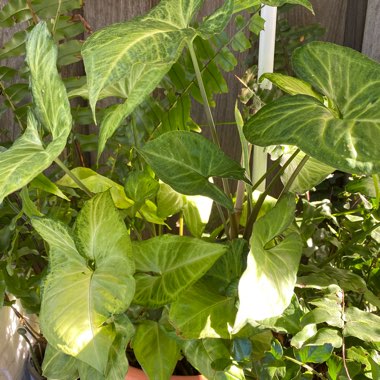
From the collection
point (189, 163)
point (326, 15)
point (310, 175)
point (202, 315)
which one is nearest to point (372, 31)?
point (326, 15)

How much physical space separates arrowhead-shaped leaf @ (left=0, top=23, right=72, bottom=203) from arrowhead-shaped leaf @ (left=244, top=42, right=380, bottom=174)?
0.61 ft

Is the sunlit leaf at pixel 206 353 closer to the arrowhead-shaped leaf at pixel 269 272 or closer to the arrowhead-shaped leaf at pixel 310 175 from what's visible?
the arrowhead-shaped leaf at pixel 269 272

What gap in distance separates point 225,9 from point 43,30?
213 millimetres

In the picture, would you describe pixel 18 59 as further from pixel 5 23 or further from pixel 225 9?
pixel 225 9

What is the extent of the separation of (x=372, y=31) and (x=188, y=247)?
2.23 feet

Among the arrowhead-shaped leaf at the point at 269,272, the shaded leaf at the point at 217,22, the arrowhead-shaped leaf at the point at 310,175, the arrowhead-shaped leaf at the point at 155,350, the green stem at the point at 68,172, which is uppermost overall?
the shaded leaf at the point at 217,22

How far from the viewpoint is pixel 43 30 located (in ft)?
2.01

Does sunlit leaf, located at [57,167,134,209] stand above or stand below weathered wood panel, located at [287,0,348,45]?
below

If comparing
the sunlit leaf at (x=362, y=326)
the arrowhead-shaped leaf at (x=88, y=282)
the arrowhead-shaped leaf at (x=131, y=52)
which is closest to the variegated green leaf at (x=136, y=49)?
the arrowhead-shaped leaf at (x=131, y=52)

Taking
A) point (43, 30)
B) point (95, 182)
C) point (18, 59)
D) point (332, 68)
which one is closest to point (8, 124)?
point (18, 59)

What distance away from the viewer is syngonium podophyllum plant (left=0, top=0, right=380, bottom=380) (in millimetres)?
500

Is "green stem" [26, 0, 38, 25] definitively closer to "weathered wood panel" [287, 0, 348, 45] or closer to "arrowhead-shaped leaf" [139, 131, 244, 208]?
"arrowhead-shaped leaf" [139, 131, 244, 208]

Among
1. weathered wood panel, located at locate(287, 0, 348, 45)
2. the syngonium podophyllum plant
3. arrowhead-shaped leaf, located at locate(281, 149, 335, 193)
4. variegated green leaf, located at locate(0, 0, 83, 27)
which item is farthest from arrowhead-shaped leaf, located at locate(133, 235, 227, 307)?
weathered wood panel, located at locate(287, 0, 348, 45)

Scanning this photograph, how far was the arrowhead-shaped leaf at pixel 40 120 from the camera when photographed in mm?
517
